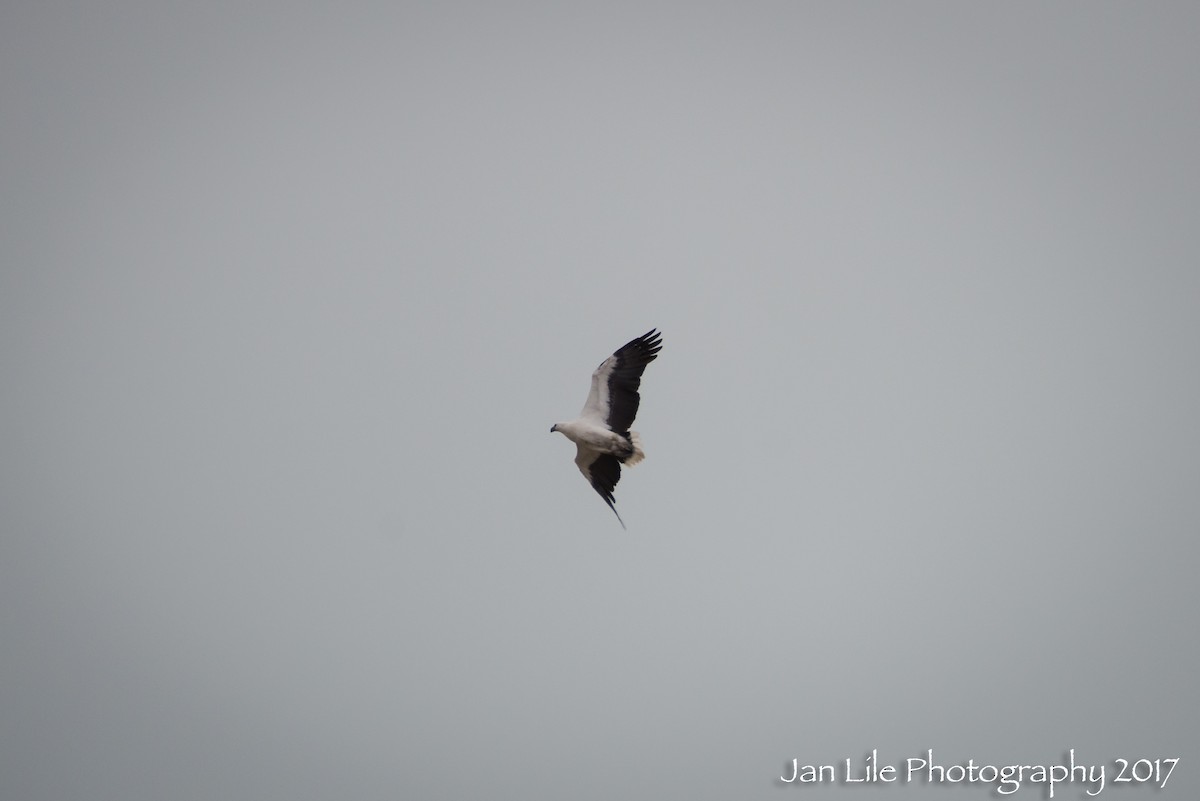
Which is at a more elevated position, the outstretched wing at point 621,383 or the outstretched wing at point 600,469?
the outstretched wing at point 621,383

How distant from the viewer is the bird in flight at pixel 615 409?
103ft

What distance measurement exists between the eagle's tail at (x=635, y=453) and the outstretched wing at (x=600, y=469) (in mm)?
391

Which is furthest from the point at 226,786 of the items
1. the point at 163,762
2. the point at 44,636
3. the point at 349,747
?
the point at 44,636

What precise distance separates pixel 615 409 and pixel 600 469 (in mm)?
1704

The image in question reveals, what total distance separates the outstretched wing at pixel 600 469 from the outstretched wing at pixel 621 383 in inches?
35.7

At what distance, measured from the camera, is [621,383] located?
31.6 metres

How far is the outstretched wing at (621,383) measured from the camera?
31.5 m

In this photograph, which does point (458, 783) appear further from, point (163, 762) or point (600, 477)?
point (600, 477)

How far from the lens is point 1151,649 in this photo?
13938cm

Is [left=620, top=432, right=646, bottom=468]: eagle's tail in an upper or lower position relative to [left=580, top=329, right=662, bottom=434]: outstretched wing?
lower

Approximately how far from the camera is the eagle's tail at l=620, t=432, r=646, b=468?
3159 cm

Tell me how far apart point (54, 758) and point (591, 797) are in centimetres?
5247

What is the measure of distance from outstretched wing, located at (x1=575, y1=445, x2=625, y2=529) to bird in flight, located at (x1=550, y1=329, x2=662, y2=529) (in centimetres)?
10

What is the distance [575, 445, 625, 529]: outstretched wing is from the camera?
1270 inches
